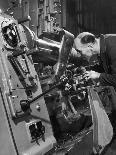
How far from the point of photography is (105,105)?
2.71 m

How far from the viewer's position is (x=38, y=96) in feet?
7.37

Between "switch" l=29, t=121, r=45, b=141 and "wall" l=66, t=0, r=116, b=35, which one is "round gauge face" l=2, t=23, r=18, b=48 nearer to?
"switch" l=29, t=121, r=45, b=141

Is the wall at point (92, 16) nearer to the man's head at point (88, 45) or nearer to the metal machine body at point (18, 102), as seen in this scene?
the man's head at point (88, 45)

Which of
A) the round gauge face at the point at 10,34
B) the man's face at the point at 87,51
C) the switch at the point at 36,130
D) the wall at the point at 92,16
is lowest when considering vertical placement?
the switch at the point at 36,130

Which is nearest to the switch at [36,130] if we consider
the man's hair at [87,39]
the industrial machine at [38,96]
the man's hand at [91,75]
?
the industrial machine at [38,96]

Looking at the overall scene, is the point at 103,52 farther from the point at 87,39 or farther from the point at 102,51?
the point at 87,39

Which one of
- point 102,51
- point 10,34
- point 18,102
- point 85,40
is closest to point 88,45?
point 85,40

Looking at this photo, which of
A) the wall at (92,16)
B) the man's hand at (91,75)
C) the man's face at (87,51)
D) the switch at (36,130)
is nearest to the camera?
→ the switch at (36,130)

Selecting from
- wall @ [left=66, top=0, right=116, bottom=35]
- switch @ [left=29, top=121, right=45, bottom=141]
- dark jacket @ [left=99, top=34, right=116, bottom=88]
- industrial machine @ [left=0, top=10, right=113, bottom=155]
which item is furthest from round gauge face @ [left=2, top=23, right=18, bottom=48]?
wall @ [left=66, top=0, right=116, bottom=35]

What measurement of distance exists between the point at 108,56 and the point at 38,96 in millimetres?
861

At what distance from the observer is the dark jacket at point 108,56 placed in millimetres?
2639

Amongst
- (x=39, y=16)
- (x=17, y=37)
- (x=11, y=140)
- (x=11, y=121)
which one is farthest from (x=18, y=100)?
(x=39, y=16)

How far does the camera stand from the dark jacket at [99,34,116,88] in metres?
2.64

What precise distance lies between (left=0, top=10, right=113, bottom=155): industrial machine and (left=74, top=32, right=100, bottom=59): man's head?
0.29 feet
